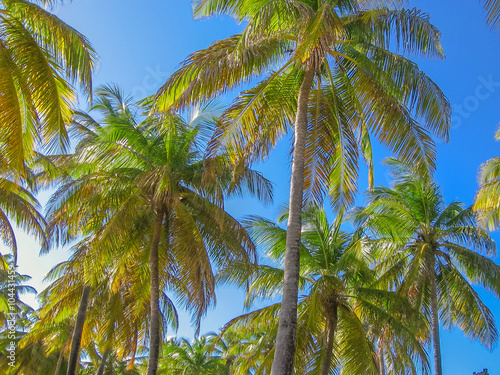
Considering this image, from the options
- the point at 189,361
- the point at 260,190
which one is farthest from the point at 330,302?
the point at 189,361

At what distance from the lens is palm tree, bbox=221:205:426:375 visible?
1337 cm

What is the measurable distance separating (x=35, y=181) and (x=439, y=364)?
1371 centimetres

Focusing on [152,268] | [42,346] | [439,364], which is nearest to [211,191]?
[152,268]

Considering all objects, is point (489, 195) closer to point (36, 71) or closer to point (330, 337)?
point (330, 337)

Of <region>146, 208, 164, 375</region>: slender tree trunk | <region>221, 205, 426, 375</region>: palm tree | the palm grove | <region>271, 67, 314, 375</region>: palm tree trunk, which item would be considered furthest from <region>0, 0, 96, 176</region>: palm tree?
<region>221, 205, 426, 375</region>: palm tree

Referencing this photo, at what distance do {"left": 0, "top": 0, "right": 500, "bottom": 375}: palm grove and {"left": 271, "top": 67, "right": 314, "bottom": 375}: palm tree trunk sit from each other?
1.1 inches

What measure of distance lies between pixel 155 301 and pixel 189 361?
59.6 feet

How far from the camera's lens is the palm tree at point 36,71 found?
7973 mm

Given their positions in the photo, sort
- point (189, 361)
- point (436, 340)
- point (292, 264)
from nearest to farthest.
Answer: point (292, 264)
point (436, 340)
point (189, 361)

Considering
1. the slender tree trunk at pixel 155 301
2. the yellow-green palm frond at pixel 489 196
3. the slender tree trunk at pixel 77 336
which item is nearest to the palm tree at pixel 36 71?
the slender tree trunk at pixel 155 301

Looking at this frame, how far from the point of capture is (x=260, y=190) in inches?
585

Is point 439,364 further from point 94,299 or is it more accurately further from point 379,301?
point 94,299

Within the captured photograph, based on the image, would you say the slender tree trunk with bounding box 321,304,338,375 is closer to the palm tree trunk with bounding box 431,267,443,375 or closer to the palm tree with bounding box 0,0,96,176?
the palm tree trunk with bounding box 431,267,443,375

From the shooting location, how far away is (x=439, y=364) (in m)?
16.0
